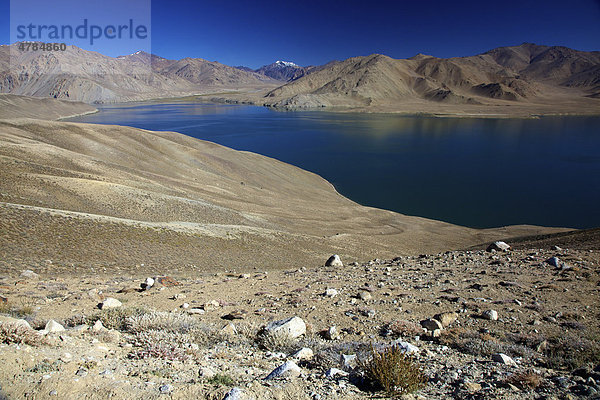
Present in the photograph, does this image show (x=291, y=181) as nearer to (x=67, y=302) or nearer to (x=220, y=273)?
(x=220, y=273)

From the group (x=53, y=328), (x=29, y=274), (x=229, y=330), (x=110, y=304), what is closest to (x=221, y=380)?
(x=229, y=330)

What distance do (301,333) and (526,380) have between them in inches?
136

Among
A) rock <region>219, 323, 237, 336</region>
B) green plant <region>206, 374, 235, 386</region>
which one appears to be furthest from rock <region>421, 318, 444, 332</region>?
green plant <region>206, 374, 235, 386</region>

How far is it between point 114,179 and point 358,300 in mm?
19857

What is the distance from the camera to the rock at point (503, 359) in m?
5.05

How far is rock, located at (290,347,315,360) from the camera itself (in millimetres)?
5168

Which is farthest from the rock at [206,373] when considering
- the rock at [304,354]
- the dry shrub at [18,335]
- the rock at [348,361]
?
the dry shrub at [18,335]

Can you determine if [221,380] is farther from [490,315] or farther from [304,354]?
[490,315]

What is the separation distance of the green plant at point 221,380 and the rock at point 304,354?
1.21 meters

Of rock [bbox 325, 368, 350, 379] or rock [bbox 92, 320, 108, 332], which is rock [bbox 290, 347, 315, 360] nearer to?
rock [bbox 325, 368, 350, 379]

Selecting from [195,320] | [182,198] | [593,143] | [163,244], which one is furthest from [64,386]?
[593,143]

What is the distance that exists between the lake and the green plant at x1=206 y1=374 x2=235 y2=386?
Answer: 33.1 m

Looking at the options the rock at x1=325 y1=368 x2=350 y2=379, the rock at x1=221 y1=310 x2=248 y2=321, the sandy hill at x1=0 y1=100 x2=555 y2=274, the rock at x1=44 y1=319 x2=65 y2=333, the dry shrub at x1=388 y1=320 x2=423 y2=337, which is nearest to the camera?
the rock at x1=325 y1=368 x2=350 y2=379

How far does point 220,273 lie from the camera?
522 inches
